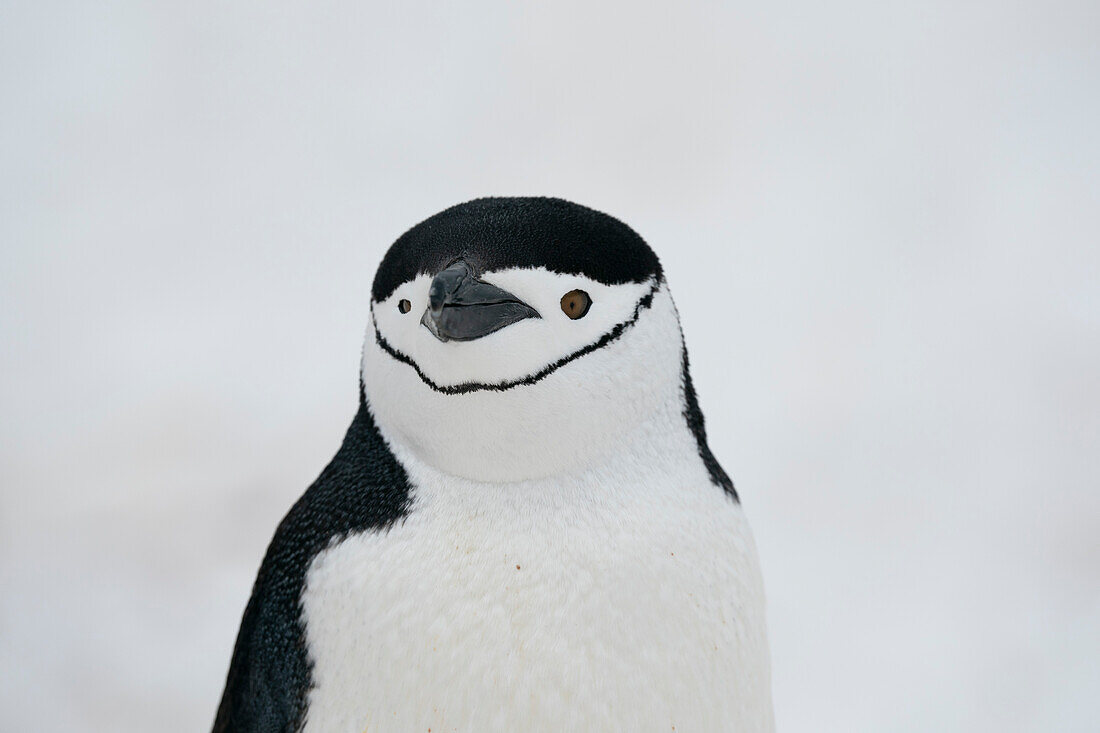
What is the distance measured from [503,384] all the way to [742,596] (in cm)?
24

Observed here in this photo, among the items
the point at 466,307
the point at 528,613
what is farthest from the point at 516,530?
the point at 466,307

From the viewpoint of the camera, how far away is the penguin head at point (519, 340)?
1.94 feet

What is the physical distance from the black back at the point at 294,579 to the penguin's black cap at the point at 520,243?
12cm

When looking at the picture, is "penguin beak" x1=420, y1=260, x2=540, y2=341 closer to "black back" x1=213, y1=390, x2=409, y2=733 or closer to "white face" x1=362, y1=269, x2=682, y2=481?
"white face" x1=362, y1=269, x2=682, y2=481

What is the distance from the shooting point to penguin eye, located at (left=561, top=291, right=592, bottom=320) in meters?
0.60

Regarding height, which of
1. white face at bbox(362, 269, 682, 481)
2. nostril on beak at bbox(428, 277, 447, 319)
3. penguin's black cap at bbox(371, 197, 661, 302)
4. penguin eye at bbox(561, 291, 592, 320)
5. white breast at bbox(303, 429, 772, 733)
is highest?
penguin's black cap at bbox(371, 197, 661, 302)

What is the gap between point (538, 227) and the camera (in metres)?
0.61

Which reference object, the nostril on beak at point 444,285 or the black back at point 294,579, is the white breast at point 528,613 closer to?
the black back at point 294,579

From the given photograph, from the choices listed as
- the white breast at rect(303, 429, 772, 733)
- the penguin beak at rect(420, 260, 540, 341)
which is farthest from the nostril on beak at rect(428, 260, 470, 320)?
the white breast at rect(303, 429, 772, 733)

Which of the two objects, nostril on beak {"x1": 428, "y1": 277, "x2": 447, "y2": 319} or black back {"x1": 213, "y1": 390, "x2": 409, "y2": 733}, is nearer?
nostril on beak {"x1": 428, "y1": 277, "x2": 447, "y2": 319}

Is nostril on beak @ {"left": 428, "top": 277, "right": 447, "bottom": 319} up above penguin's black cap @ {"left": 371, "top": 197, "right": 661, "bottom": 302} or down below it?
below

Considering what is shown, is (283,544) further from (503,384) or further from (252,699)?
(503,384)

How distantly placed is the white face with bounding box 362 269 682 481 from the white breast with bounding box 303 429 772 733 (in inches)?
0.9

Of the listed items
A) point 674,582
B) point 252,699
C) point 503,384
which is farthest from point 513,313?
point 252,699
